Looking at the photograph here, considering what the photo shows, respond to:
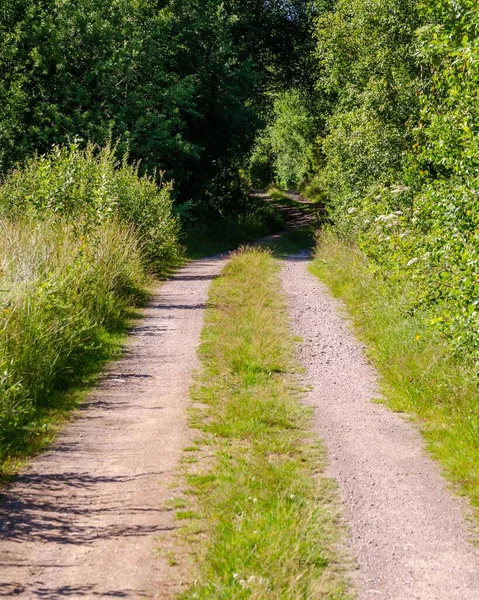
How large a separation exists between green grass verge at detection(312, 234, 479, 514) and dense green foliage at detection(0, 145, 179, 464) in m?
3.70

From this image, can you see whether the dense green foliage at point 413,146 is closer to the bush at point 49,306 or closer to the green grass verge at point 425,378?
the green grass verge at point 425,378

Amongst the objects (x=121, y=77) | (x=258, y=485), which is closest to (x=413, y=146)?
(x=258, y=485)

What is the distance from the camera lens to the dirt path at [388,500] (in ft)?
13.9

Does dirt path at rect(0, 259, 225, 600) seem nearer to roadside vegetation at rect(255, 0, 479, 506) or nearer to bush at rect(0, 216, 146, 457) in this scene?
bush at rect(0, 216, 146, 457)

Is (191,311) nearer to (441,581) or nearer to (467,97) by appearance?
(467,97)

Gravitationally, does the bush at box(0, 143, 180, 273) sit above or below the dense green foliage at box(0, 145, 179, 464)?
above

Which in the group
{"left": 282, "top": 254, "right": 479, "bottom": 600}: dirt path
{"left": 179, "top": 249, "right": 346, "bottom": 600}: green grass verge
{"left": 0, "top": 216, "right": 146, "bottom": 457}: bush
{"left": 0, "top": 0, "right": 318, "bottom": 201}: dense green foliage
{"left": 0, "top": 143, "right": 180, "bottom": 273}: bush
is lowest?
{"left": 282, "top": 254, "right": 479, "bottom": 600}: dirt path

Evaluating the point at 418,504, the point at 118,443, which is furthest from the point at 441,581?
the point at 118,443

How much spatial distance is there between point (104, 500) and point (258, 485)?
1.15 meters

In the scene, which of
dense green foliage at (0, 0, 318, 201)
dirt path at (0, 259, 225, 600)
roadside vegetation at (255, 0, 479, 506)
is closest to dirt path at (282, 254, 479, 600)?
roadside vegetation at (255, 0, 479, 506)

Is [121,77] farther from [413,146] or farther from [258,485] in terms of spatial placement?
[258,485]

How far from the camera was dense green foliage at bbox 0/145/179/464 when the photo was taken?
7.17 m

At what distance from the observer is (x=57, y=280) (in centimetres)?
947

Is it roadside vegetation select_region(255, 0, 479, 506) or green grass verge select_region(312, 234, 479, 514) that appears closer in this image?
green grass verge select_region(312, 234, 479, 514)
